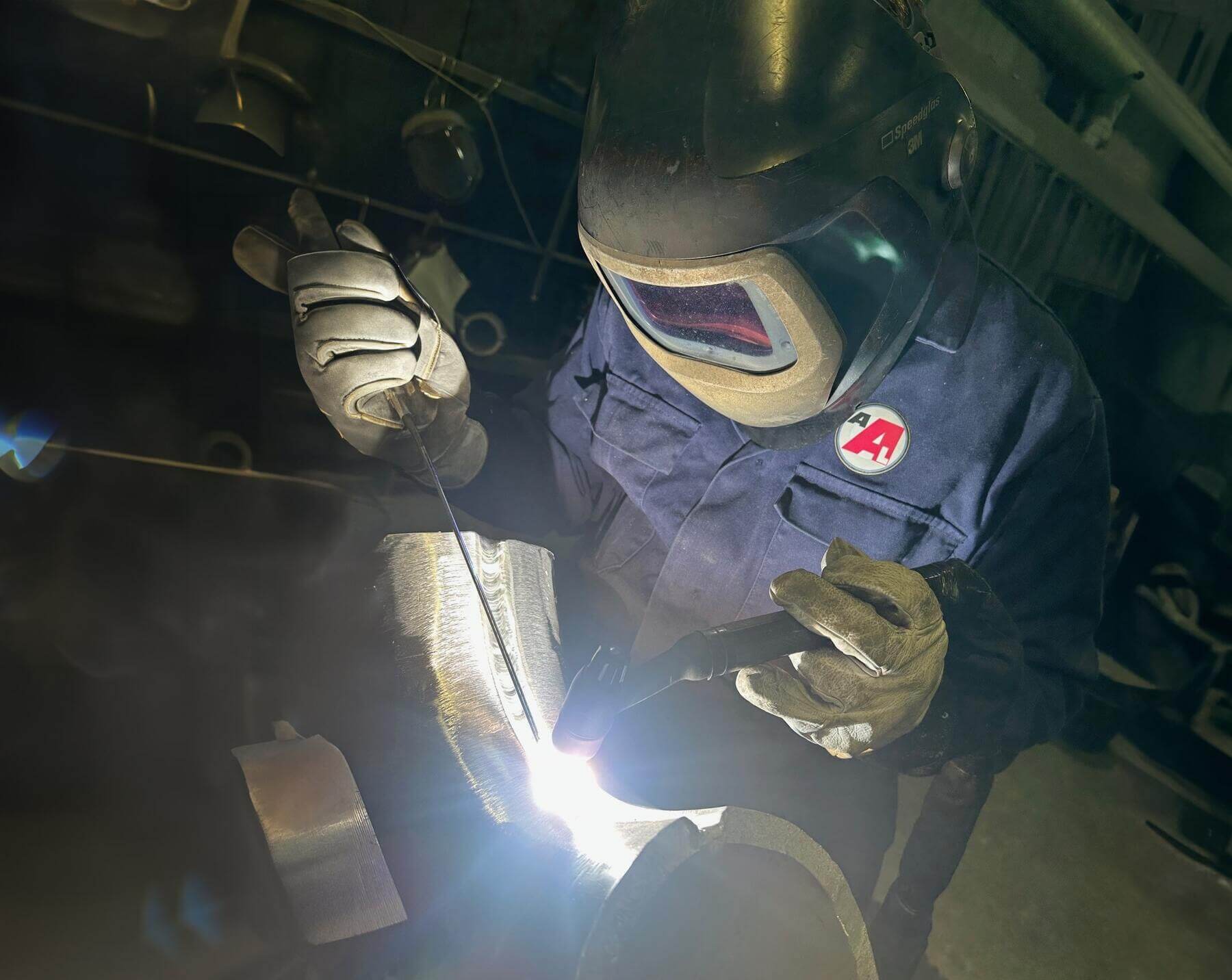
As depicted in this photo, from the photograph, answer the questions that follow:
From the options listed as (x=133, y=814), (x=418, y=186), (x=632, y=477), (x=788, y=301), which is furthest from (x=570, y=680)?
(x=418, y=186)

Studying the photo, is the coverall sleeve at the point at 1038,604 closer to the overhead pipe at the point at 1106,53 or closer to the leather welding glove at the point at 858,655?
the leather welding glove at the point at 858,655

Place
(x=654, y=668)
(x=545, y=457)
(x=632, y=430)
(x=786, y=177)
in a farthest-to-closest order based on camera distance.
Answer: (x=545, y=457) → (x=632, y=430) → (x=786, y=177) → (x=654, y=668)

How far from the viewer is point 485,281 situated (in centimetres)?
215

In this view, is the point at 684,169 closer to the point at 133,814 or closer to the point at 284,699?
the point at 284,699

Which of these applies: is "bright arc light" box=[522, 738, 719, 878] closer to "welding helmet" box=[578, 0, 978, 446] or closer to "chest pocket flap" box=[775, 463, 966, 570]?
"welding helmet" box=[578, 0, 978, 446]

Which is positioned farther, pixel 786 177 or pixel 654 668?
pixel 786 177

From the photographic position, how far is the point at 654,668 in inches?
37.2

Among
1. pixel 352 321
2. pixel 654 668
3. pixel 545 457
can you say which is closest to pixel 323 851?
pixel 654 668

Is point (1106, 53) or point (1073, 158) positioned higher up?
point (1106, 53)

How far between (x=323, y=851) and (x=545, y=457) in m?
1.45

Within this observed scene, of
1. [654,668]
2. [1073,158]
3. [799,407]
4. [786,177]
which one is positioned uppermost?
[1073,158]

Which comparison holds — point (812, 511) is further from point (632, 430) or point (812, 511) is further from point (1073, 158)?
point (1073, 158)

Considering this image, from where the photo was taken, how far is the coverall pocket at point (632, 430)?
184 centimetres

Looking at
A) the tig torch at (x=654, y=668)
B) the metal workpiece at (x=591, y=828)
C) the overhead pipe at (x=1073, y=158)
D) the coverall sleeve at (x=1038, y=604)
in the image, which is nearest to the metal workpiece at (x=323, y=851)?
the metal workpiece at (x=591, y=828)
